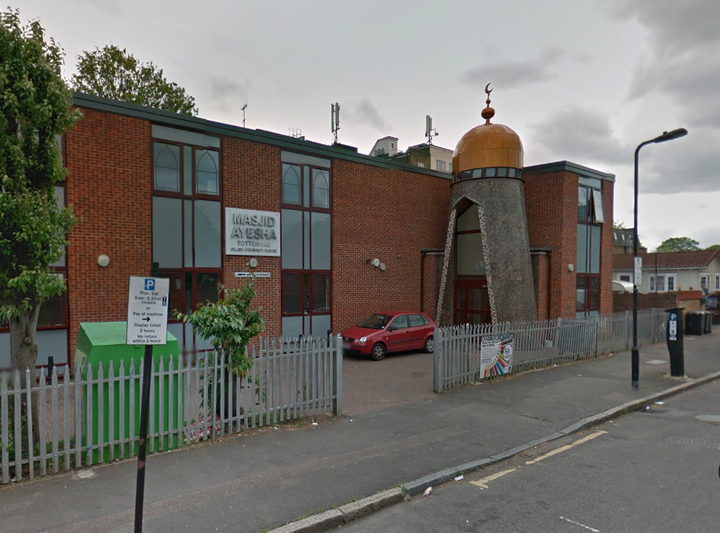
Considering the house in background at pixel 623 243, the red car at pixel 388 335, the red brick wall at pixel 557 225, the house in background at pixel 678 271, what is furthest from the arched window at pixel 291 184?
the house in background at pixel 623 243

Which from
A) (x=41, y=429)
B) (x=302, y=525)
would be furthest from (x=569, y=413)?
(x=41, y=429)

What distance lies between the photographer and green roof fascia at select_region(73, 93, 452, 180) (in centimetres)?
1123

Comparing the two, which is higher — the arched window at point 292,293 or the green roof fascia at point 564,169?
the green roof fascia at point 564,169

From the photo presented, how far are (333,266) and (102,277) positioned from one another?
739 cm

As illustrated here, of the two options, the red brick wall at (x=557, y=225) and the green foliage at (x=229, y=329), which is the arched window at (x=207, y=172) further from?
the red brick wall at (x=557, y=225)

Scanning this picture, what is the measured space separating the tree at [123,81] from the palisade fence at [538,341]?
23.3 m

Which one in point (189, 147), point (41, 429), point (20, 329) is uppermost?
point (189, 147)

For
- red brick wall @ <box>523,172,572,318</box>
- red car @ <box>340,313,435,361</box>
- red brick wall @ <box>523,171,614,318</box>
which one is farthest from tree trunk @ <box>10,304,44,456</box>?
red brick wall @ <box>523,172,572,318</box>

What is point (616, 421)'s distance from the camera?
26.5 feet

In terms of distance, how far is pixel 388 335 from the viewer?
1419 centimetres

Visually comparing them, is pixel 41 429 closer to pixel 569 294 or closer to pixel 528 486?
pixel 528 486

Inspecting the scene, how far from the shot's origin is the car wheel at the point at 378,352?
45.5 ft

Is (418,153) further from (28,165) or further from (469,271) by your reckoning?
(28,165)

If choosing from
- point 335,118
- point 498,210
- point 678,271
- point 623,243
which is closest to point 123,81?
point 335,118
